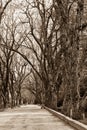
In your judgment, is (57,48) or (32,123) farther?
(57,48)

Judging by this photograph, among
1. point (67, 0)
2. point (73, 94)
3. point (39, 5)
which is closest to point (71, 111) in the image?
point (73, 94)

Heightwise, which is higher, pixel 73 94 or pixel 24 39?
pixel 24 39

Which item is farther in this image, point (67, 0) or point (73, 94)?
point (67, 0)

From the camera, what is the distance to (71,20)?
2394cm

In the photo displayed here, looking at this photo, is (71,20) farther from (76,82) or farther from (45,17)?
(45,17)

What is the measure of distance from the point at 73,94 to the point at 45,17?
18.1 metres

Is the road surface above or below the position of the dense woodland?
below

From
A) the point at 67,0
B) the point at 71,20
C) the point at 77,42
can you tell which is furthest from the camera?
the point at 71,20

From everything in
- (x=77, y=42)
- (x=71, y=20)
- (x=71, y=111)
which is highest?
(x=71, y=20)

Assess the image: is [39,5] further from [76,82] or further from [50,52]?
[76,82]

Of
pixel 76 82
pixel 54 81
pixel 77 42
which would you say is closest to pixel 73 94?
pixel 76 82

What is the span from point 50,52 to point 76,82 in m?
17.3

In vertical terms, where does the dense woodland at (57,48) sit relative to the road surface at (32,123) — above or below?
above

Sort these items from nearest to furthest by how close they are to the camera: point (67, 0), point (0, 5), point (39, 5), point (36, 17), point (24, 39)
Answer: point (67, 0)
point (0, 5)
point (39, 5)
point (36, 17)
point (24, 39)
